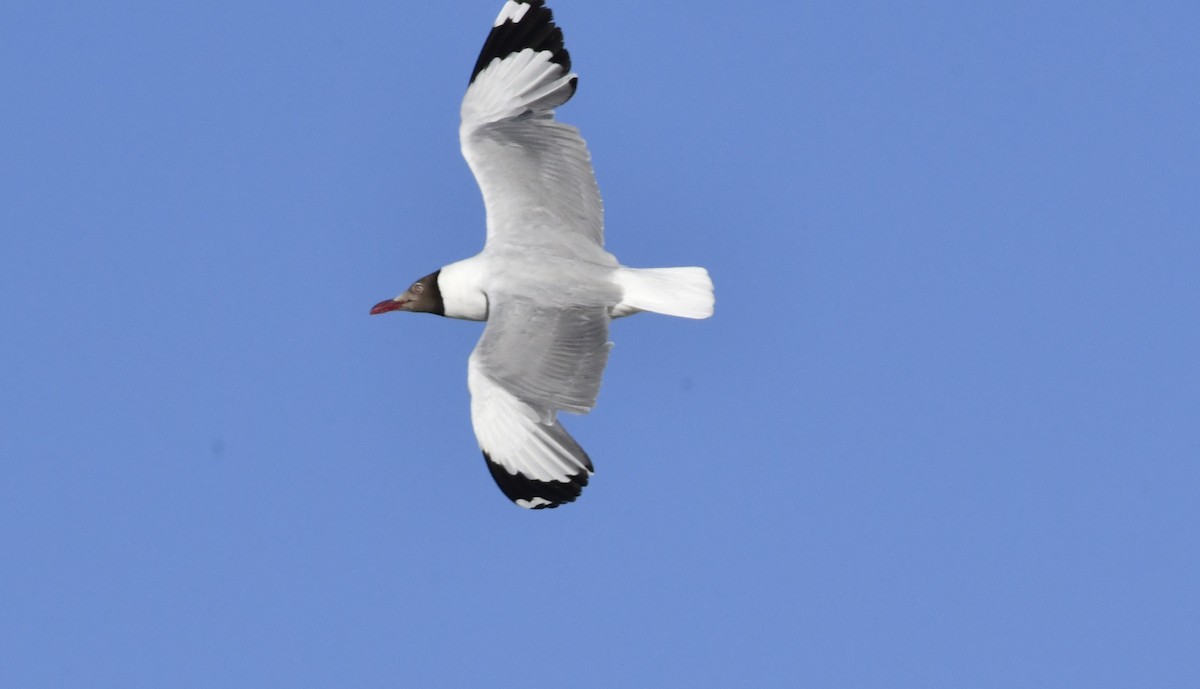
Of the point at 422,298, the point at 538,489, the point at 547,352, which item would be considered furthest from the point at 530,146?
the point at 538,489

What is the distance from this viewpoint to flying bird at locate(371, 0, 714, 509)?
11.0 metres

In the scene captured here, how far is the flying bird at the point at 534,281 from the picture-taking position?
11.0 metres

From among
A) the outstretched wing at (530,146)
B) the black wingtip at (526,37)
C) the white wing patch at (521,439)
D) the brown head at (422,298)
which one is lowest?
the white wing patch at (521,439)

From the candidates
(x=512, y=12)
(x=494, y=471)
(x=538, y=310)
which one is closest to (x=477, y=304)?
(x=538, y=310)

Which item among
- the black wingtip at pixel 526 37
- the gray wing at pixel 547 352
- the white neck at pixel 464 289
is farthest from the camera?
the black wingtip at pixel 526 37

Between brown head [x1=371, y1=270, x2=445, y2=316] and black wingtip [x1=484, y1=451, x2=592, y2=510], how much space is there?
1.66 meters

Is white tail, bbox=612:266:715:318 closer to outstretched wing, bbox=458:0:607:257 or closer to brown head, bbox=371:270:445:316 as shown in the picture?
outstretched wing, bbox=458:0:607:257

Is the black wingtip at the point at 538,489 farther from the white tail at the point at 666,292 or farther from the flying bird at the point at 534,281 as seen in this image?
the white tail at the point at 666,292

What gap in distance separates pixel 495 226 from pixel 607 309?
3.61ft

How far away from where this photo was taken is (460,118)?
1244cm

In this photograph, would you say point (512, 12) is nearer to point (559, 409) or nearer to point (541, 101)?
point (541, 101)

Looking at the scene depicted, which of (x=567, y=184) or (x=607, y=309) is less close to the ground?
(x=567, y=184)

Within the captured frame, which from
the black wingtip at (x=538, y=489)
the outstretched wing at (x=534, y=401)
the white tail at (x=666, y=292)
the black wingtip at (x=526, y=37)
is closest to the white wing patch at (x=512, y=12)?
the black wingtip at (x=526, y=37)

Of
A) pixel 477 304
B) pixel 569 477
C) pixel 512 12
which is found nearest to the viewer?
pixel 569 477
